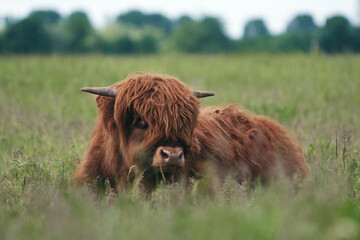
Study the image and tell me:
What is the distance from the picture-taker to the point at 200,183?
382 centimetres

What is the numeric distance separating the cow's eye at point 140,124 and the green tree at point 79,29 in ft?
201

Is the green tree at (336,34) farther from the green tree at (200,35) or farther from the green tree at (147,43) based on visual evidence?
the green tree at (147,43)

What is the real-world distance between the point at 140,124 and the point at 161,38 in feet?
283

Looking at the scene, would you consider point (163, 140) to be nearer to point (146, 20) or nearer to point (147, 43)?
point (147, 43)

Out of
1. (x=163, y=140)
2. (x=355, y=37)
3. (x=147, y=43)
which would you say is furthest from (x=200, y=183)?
(x=147, y=43)

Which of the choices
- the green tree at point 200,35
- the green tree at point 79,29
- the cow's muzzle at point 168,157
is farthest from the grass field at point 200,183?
the green tree at point 200,35

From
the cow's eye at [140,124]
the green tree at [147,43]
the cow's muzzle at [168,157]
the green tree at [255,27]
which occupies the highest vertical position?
the cow's eye at [140,124]

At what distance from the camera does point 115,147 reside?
151 inches

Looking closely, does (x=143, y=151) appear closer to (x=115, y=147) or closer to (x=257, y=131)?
(x=115, y=147)

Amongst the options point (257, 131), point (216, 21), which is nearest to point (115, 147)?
point (257, 131)

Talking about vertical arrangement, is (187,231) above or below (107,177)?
above

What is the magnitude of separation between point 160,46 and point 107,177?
79059 mm

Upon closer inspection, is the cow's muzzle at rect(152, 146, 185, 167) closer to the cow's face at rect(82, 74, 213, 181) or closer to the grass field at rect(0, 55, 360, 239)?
the cow's face at rect(82, 74, 213, 181)

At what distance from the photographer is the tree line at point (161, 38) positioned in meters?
52.4
